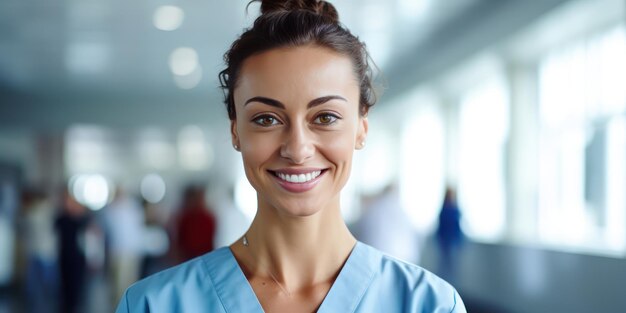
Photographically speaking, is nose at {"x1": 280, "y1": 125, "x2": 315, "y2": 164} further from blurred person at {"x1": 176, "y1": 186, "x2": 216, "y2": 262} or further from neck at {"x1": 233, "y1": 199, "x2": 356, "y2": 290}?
blurred person at {"x1": 176, "y1": 186, "x2": 216, "y2": 262}

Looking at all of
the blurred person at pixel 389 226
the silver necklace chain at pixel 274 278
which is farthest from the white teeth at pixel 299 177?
the blurred person at pixel 389 226

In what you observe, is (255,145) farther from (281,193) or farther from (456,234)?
(456,234)

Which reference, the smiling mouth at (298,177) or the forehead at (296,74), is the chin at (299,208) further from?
the forehead at (296,74)

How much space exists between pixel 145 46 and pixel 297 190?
376 inches

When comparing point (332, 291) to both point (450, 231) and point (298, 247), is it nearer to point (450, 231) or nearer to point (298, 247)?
point (298, 247)

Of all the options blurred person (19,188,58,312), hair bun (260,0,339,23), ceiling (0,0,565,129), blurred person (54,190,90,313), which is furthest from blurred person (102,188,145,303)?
hair bun (260,0,339,23)

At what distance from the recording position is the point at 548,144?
877 centimetres

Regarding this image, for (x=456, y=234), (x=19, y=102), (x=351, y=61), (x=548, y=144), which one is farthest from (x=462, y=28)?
(x=19, y=102)

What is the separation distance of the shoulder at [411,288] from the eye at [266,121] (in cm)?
34

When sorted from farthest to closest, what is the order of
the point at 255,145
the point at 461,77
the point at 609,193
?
1. the point at 461,77
2. the point at 609,193
3. the point at 255,145

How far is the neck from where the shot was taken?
4.77 feet

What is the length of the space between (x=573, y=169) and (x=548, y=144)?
2.30 feet

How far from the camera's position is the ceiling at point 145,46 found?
824cm

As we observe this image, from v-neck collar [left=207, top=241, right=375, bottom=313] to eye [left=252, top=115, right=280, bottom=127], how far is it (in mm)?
299
